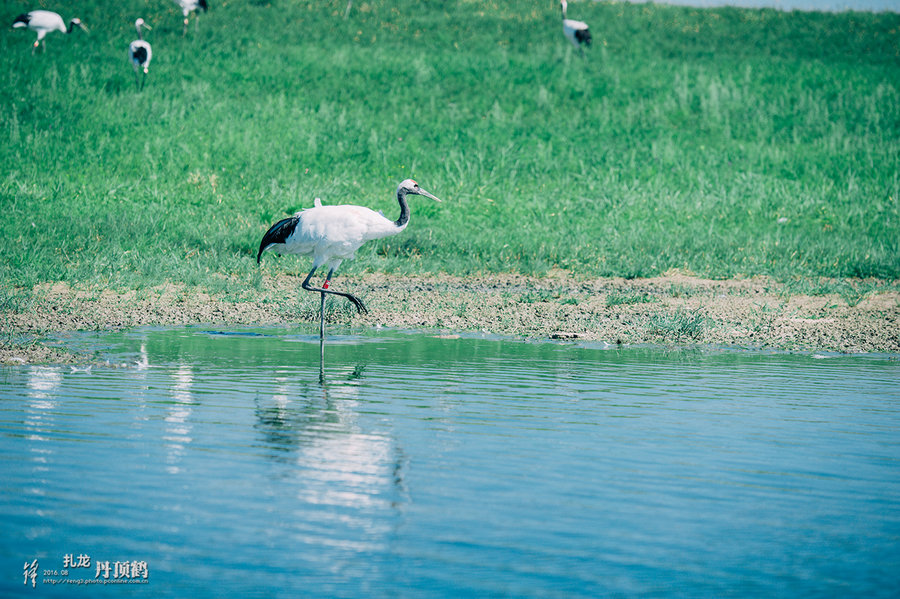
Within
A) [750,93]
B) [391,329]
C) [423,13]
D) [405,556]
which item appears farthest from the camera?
[423,13]

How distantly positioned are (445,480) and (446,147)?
17.4 meters

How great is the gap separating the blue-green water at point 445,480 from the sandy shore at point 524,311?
73.8 inches

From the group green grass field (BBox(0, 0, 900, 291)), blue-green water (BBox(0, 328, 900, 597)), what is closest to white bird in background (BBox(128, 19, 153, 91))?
green grass field (BBox(0, 0, 900, 291))

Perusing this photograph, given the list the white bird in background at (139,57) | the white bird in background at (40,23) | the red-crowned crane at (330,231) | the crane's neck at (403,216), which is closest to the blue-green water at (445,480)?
the red-crowned crane at (330,231)

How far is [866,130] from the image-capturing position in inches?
977

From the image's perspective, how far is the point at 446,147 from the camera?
2217cm

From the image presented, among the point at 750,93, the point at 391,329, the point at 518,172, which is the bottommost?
the point at 391,329

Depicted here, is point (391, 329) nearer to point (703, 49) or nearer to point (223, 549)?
point (223, 549)

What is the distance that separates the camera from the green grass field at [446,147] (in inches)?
597

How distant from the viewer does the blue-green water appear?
4.06 metres

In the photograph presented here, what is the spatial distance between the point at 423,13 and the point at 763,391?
99.3 ft

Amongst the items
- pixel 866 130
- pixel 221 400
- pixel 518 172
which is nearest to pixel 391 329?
pixel 221 400

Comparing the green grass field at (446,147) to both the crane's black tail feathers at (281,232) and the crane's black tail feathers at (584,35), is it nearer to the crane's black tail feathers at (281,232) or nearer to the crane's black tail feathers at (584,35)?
the crane's black tail feathers at (584,35)

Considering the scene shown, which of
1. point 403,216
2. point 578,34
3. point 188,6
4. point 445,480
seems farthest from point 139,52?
point 445,480
